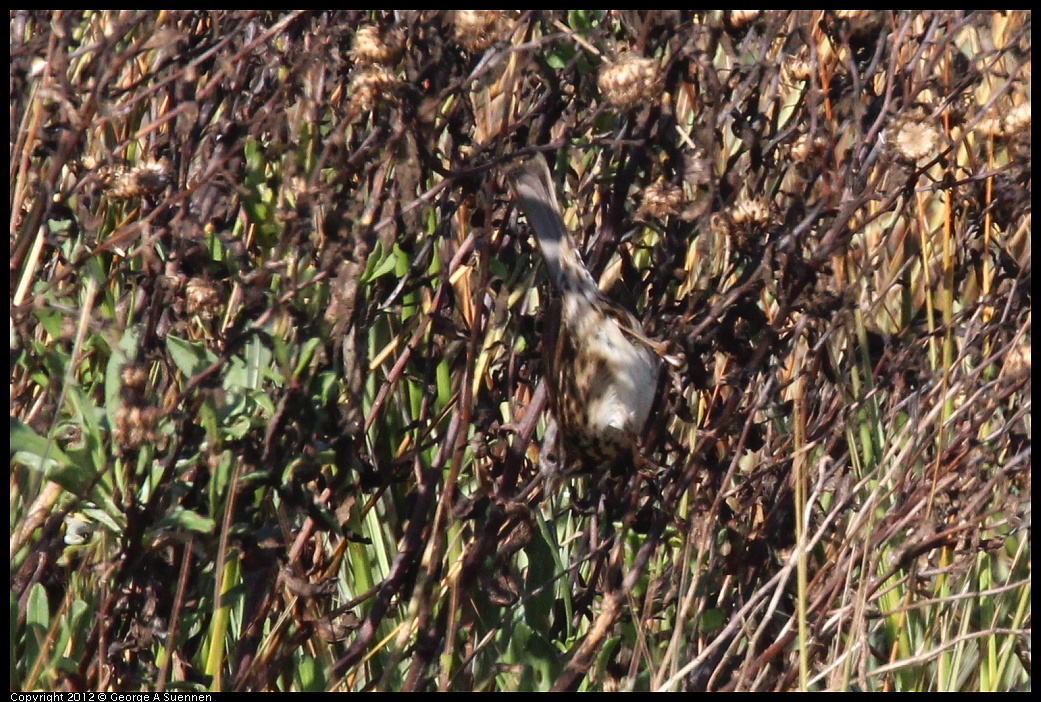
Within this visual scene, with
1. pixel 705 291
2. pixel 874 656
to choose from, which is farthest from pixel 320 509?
pixel 874 656

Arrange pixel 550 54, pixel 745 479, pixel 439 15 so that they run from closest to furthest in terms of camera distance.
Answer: pixel 439 15, pixel 550 54, pixel 745 479

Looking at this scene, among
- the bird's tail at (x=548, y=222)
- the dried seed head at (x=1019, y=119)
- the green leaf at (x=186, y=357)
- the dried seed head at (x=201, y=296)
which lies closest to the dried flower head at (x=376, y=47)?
the bird's tail at (x=548, y=222)

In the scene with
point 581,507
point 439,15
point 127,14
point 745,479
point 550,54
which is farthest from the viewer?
point 581,507

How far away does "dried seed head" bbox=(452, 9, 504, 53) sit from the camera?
63.0 inches

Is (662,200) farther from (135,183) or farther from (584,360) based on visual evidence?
(135,183)

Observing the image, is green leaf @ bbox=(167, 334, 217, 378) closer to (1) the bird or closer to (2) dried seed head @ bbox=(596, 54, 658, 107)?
(1) the bird

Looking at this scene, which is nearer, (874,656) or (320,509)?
(320,509)

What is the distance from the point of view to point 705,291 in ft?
6.09

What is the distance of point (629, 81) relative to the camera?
158cm

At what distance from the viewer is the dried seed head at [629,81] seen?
5.16 feet

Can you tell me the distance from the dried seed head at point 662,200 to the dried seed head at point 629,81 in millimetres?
175

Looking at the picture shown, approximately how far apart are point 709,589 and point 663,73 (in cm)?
101

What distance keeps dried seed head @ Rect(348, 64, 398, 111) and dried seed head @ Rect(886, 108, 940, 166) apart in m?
0.79

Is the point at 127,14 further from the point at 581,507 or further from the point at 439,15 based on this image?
the point at 581,507
